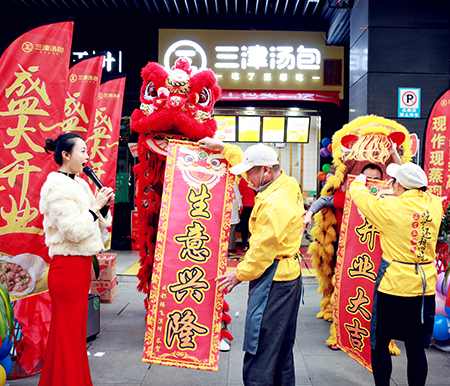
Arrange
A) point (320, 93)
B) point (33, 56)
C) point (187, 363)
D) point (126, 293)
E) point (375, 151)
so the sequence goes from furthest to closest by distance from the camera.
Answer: point (320, 93), point (126, 293), point (375, 151), point (33, 56), point (187, 363)

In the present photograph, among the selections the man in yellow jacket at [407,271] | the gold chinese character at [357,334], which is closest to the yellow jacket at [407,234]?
the man in yellow jacket at [407,271]

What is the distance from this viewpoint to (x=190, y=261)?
8.84 ft

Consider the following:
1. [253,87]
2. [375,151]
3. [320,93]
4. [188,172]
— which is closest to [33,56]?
[188,172]

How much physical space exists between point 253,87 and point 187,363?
6.56 metres

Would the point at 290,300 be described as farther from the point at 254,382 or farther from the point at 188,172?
the point at 188,172

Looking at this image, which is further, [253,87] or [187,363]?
[253,87]

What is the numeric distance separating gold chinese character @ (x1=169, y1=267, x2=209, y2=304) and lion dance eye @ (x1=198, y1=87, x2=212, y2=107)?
1679 mm

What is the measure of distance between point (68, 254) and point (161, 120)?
1.49 meters

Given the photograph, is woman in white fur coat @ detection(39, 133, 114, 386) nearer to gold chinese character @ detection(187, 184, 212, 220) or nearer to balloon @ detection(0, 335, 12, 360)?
balloon @ detection(0, 335, 12, 360)

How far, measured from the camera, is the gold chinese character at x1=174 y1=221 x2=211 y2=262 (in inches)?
106

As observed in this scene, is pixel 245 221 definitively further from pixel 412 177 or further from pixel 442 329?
pixel 412 177

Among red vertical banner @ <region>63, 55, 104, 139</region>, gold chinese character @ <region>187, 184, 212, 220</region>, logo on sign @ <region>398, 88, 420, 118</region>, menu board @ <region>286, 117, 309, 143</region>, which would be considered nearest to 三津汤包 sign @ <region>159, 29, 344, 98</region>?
menu board @ <region>286, 117, 309, 143</region>

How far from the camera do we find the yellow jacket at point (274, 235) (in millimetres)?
2111

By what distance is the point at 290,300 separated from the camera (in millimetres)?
2287
